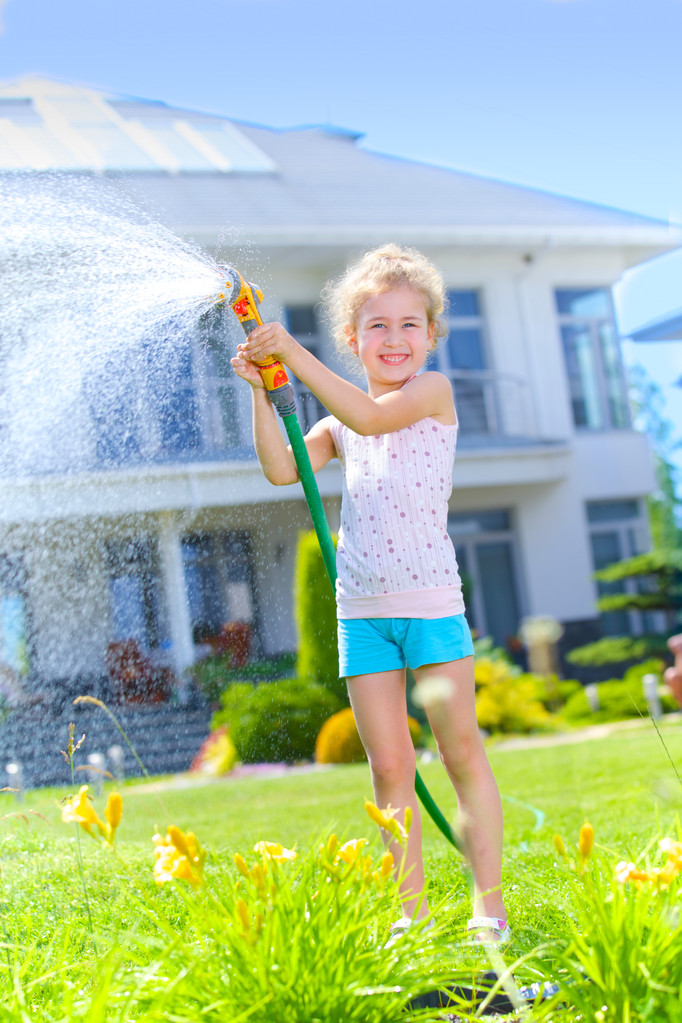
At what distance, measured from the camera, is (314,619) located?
986 centimetres

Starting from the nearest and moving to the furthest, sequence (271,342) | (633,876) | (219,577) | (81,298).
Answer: (633,876) < (271,342) < (81,298) < (219,577)

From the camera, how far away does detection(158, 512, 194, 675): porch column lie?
37.6 ft

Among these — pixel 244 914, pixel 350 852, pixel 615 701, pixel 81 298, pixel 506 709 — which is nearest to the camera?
pixel 244 914

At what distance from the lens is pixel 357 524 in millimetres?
2262

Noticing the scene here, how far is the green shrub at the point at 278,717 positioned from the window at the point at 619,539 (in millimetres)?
6212

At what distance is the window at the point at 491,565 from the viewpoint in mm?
13781

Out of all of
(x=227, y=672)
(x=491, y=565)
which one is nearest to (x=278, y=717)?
(x=227, y=672)

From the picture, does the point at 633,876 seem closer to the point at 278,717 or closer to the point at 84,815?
the point at 84,815

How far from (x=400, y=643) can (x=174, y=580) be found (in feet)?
33.3

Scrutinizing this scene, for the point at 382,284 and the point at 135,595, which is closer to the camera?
the point at 382,284

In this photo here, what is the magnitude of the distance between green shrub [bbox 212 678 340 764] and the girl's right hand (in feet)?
20.3

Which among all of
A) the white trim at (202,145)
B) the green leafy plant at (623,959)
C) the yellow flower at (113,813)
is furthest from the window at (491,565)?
the yellow flower at (113,813)

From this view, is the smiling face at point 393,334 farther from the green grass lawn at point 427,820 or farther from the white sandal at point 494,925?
the white sandal at point 494,925

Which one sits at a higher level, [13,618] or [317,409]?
[317,409]
